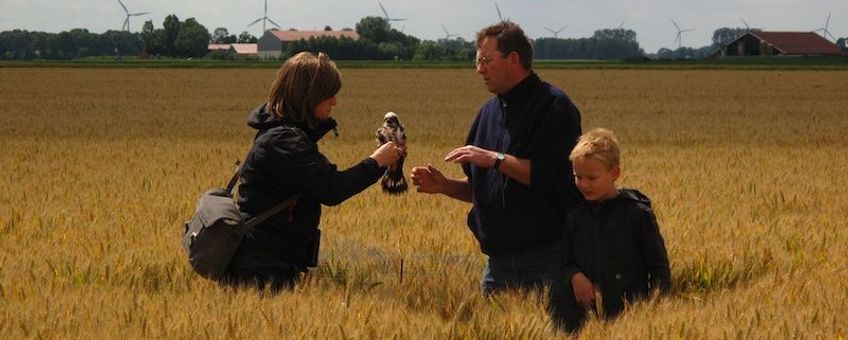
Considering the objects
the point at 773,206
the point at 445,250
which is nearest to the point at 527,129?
the point at 445,250

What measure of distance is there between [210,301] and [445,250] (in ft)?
9.93

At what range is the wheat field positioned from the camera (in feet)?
16.6

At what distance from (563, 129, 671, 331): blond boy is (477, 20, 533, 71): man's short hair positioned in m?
0.48

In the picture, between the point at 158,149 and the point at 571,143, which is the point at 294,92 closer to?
the point at 571,143

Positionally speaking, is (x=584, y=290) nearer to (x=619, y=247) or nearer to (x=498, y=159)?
(x=619, y=247)

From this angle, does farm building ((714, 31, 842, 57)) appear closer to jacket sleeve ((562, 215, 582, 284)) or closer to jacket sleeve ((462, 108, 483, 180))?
jacket sleeve ((462, 108, 483, 180))

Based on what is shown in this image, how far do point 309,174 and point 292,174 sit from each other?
80 millimetres

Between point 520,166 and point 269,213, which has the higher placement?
point 520,166

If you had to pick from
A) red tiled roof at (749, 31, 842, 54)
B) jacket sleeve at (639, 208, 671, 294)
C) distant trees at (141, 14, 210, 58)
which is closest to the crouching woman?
jacket sleeve at (639, 208, 671, 294)

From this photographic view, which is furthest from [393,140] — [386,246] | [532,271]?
[386,246]

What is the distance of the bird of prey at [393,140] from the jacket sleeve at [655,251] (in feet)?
4.04

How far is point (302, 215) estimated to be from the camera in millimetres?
6148

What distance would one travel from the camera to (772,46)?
148 metres

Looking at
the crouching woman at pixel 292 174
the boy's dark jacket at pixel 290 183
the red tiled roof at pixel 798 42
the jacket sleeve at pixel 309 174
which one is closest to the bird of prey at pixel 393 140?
the crouching woman at pixel 292 174
